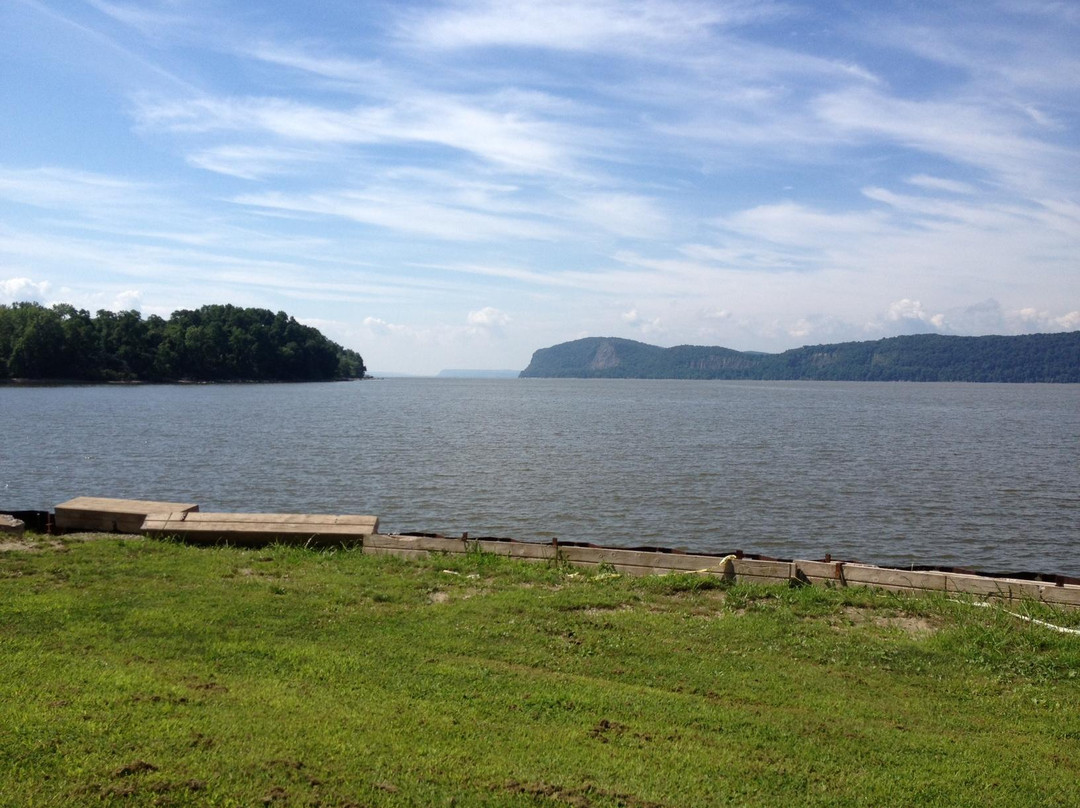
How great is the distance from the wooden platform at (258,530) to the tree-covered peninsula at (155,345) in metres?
134

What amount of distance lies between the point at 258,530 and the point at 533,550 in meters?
4.60

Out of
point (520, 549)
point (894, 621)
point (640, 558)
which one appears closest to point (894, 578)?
point (894, 621)

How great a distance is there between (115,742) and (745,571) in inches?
334

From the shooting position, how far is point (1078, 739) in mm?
6996

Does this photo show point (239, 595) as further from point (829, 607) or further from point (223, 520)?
point (829, 607)

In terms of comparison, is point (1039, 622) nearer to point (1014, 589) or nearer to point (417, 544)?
point (1014, 589)

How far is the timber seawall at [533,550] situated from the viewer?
37.9ft

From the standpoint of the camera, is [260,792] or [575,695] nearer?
[260,792]

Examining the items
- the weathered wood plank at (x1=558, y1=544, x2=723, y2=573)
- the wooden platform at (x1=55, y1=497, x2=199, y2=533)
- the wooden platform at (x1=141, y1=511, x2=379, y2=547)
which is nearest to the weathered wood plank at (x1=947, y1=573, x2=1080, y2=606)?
the weathered wood plank at (x1=558, y1=544, x2=723, y2=573)

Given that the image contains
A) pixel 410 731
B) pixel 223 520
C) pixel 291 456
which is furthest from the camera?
pixel 291 456

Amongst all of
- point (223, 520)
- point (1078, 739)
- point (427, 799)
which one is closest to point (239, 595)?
point (223, 520)

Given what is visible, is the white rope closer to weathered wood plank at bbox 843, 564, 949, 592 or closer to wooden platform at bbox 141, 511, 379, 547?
weathered wood plank at bbox 843, 564, 949, 592

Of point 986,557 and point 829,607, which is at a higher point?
point 829,607

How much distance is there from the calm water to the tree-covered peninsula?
78069 millimetres
